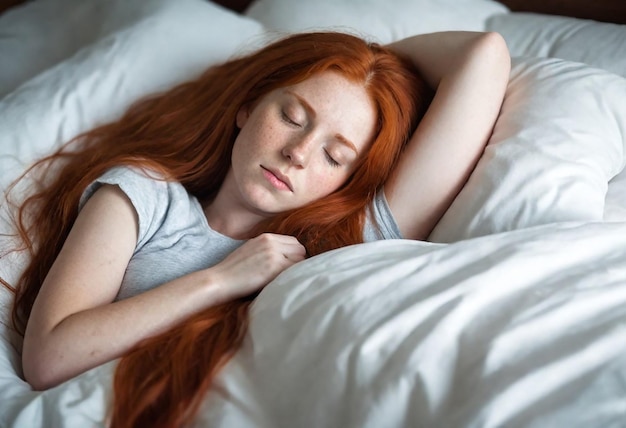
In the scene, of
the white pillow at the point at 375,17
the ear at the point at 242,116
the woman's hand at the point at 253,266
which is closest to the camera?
the woman's hand at the point at 253,266

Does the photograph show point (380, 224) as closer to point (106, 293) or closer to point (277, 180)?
point (277, 180)

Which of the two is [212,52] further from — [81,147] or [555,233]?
[555,233]

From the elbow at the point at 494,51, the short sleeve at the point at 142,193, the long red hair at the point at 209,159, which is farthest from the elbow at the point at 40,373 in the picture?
the elbow at the point at 494,51

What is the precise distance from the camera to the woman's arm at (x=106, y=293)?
3.22ft

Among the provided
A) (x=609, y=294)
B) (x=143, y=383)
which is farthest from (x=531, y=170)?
(x=143, y=383)

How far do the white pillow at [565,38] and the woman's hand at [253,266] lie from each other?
0.77m

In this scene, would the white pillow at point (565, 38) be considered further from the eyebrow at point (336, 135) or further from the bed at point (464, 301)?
the eyebrow at point (336, 135)

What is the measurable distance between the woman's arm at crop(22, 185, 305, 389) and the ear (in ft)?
0.89

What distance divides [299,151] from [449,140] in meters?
0.25

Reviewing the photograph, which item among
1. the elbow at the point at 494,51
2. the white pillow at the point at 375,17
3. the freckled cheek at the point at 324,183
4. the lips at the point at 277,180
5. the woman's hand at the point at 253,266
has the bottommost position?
the woman's hand at the point at 253,266

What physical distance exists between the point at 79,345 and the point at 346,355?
15.3 inches

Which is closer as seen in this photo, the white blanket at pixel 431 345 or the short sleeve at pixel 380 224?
the white blanket at pixel 431 345

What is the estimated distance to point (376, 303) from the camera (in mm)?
864

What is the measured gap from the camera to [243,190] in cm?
120
